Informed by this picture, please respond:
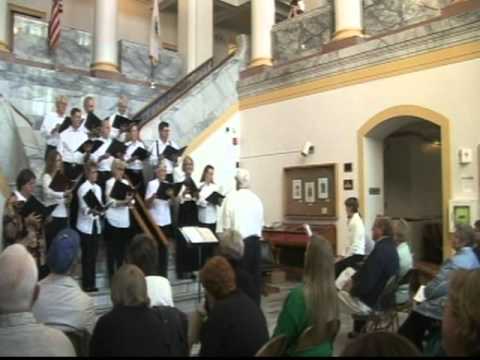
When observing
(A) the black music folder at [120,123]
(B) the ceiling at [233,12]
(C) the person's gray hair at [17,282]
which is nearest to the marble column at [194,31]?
(B) the ceiling at [233,12]

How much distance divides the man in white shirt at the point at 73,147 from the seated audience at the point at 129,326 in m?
4.53

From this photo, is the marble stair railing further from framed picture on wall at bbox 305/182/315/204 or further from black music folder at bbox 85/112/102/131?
framed picture on wall at bbox 305/182/315/204

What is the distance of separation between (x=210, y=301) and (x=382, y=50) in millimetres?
7030

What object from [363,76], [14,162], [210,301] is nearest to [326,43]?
[363,76]

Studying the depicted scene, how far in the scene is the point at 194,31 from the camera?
14398 mm

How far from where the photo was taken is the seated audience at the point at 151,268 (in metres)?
3.35

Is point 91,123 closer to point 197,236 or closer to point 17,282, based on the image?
point 197,236

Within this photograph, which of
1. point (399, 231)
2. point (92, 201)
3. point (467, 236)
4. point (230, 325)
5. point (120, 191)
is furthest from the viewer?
point (120, 191)

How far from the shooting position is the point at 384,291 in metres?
4.92

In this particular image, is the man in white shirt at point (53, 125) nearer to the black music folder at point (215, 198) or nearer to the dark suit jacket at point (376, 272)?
the black music folder at point (215, 198)

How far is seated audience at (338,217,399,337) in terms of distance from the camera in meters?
5.00

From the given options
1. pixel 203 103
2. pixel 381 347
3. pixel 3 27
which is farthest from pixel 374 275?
pixel 3 27

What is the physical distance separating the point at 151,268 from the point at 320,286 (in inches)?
45.9

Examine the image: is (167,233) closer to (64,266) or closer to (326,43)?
(64,266)
